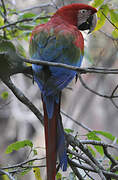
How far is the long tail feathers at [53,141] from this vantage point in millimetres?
1299

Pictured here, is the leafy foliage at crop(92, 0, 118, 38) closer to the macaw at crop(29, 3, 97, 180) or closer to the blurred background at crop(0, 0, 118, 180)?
the macaw at crop(29, 3, 97, 180)

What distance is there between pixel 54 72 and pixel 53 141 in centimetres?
31

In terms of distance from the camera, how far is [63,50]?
1464 millimetres

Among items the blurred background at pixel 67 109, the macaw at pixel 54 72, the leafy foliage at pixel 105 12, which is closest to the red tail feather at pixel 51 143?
the macaw at pixel 54 72

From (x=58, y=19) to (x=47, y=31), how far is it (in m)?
0.21

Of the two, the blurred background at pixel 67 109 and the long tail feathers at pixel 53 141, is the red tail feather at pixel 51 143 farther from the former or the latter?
the blurred background at pixel 67 109

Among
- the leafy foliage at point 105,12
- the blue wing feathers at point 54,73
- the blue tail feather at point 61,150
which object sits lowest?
the blue tail feather at point 61,150

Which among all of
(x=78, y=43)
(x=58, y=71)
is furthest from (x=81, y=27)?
(x=58, y=71)

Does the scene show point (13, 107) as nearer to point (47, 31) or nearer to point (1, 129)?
point (1, 129)

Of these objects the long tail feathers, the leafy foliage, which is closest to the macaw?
the long tail feathers

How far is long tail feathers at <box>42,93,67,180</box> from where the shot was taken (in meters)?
1.30

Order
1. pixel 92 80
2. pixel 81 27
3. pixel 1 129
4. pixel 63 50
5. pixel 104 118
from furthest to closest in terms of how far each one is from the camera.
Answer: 1. pixel 104 118
2. pixel 92 80
3. pixel 1 129
4. pixel 81 27
5. pixel 63 50

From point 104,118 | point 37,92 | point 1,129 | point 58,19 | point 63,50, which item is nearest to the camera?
point 63,50

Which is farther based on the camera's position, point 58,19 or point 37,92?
point 37,92
